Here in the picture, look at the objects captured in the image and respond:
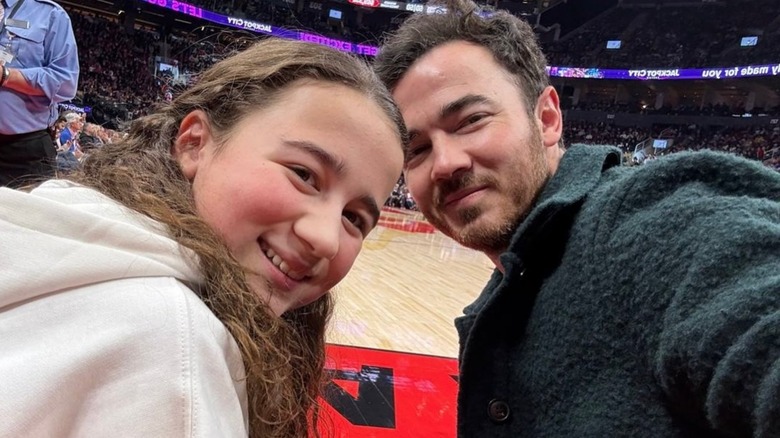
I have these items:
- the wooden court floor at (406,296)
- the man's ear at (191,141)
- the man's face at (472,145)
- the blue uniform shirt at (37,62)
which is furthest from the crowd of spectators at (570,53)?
the man's ear at (191,141)

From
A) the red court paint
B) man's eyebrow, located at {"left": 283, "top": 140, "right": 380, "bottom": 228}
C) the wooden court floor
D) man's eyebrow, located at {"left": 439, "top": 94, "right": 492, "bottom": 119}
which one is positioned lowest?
the wooden court floor

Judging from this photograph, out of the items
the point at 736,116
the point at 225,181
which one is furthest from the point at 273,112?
Result: the point at 736,116

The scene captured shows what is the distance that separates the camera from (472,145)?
3.82 feet

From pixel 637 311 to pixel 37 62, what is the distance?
2120 mm

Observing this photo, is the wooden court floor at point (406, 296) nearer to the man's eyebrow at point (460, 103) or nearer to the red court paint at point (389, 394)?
the red court paint at point (389, 394)

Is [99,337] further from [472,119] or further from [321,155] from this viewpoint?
[472,119]

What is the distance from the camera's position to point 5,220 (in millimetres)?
526

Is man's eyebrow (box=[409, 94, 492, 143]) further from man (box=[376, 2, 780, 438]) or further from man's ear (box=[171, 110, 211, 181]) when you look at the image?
man's ear (box=[171, 110, 211, 181])

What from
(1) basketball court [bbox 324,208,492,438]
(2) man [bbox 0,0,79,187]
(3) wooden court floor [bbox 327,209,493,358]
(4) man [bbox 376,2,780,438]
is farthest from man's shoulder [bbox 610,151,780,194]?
(2) man [bbox 0,0,79,187]

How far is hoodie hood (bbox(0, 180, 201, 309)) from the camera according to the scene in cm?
50

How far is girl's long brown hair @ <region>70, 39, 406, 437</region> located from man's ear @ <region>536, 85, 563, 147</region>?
1.62 ft

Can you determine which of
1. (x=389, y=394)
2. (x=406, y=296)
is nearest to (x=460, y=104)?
(x=389, y=394)

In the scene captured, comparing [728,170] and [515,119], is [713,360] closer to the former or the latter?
[728,170]

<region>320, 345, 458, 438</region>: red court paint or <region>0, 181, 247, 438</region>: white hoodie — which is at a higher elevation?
<region>0, 181, 247, 438</region>: white hoodie
